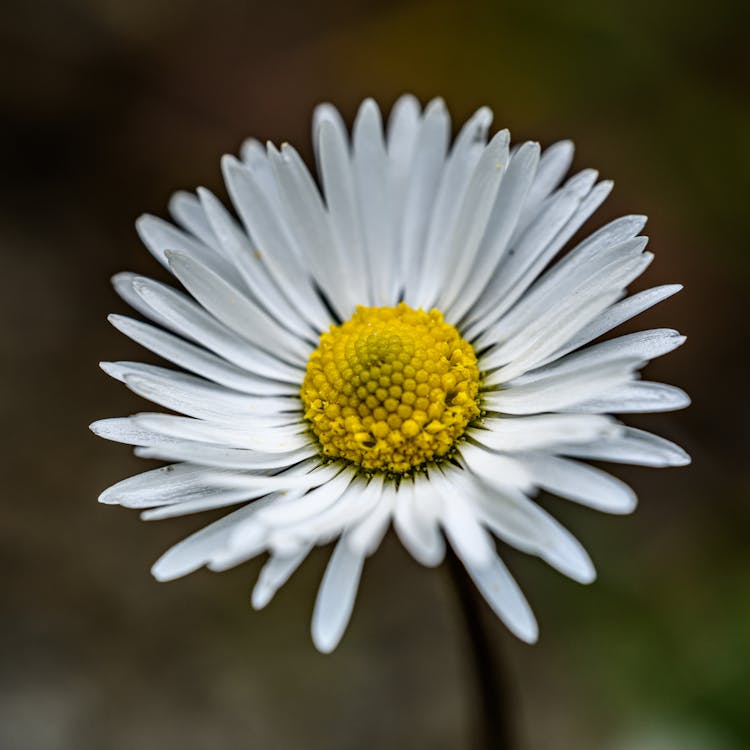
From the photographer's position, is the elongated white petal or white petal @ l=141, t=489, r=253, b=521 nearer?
the elongated white petal

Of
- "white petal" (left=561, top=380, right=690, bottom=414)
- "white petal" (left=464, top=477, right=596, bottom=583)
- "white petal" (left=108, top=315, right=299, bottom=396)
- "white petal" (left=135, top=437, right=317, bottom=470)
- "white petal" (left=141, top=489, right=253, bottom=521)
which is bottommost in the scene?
"white petal" (left=464, top=477, right=596, bottom=583)

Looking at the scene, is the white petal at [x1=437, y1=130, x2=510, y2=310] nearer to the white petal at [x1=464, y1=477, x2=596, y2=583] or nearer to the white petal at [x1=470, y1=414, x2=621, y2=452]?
the white petal at [x1=470, y1=414, x2=621, y2=452]

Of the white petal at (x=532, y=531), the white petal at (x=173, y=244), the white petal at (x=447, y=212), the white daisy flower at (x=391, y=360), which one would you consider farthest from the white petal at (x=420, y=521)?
the white petal at (x=173, y=244)

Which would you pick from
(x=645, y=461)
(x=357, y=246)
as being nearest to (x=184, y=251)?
(x=357, y=246)

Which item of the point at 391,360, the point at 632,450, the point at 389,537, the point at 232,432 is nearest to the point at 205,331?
the point at 232,432

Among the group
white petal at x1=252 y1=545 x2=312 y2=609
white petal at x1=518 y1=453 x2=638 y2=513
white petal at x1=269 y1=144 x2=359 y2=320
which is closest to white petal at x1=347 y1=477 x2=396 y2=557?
white petal at x1=252 y1=545 x2=312 y2=609

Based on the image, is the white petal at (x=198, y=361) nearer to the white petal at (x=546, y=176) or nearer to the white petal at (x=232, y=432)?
the white petal at (x=232, y=432)

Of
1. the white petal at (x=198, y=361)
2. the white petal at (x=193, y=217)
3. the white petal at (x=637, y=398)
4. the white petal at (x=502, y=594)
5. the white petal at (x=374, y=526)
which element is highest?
the white petal at (x=193, y=217)
